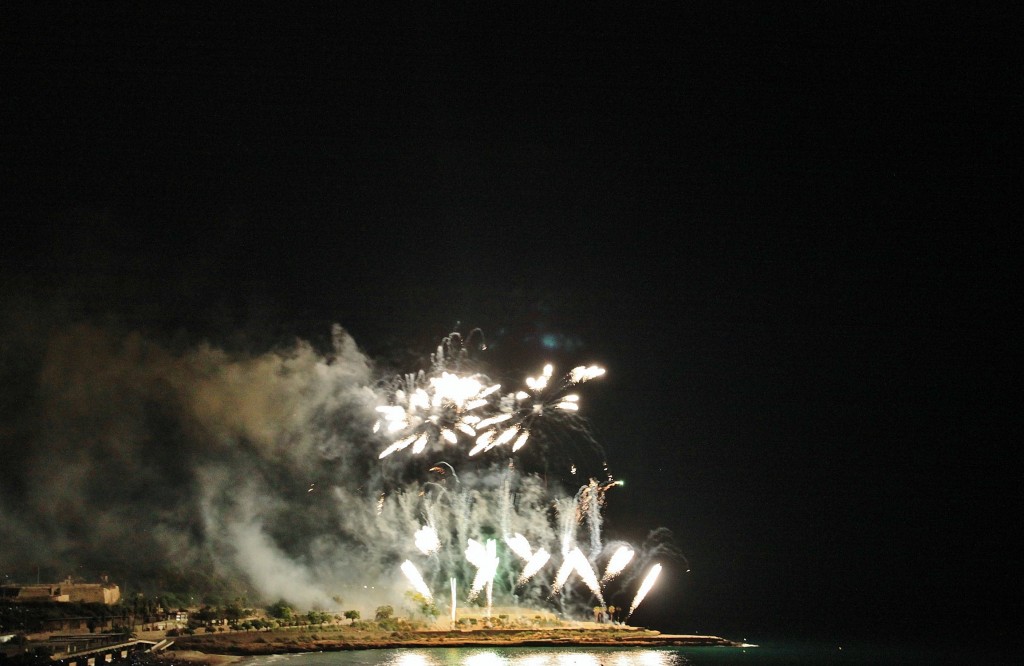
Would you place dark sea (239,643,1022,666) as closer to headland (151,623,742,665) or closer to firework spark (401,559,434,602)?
headland (151,623,742,665)

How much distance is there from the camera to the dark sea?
36.2 meters

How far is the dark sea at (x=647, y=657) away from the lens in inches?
1426

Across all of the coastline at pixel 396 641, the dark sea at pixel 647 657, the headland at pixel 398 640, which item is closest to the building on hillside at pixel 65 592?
the headland at pixel 398 640

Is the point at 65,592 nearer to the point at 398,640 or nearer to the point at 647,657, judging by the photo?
the point at 398,640

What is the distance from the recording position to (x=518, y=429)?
41594 mm

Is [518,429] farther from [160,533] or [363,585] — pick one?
[160,533]

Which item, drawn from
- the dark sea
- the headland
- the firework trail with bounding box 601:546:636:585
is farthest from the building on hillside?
the firework trail with bounding box 601:546:636:585

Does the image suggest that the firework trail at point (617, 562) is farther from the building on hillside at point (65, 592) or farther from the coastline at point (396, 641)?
the building on hillside at point (65, 592)

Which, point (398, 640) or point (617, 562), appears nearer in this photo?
point (398, 640)

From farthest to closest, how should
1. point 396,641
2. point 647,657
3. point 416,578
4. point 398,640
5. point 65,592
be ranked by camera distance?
point 65,592 → point 416,578 → point 398,640 → point 396,641 → point 647,657

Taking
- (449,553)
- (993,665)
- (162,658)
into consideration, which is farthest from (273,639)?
(993,665)

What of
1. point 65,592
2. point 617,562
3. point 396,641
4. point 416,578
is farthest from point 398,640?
point 65,592

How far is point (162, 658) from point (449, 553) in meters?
16.0

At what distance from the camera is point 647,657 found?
135 feet
